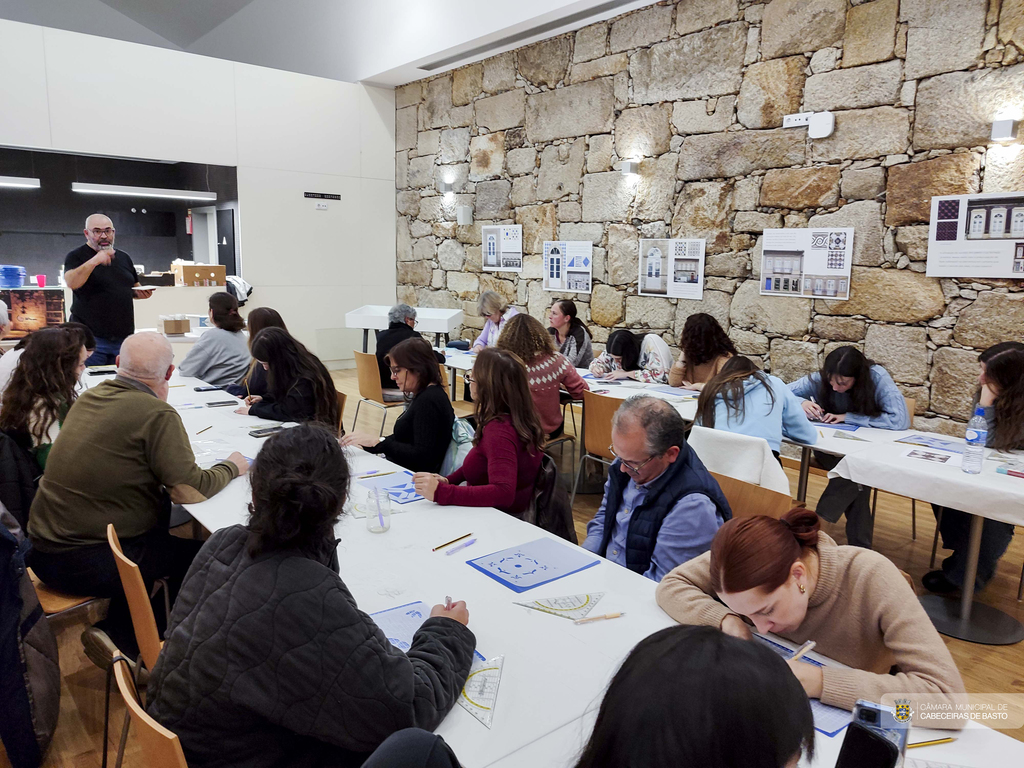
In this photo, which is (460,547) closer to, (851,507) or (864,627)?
(864,627)

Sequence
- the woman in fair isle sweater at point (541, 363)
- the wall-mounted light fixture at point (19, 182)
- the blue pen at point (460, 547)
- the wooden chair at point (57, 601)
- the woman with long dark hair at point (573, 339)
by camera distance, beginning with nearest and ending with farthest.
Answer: the blue pen at point (460, 547) → the wooden chair at point (57, 601) → the woman in fair isle sweater at point (541, 363) → the woman with long dark hair at point (573, 339) → the wall-mounted light fixture at point (19, 182)

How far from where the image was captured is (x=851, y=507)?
3430mm

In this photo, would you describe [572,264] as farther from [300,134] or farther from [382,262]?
[300,134]

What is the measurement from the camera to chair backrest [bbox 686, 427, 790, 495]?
2783 millimetres

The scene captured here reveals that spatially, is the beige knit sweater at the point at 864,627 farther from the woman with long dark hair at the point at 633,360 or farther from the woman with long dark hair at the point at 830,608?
the woman with long dark hair at the point at 633,360

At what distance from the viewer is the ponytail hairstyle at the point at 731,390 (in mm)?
3363

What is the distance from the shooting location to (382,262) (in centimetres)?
995

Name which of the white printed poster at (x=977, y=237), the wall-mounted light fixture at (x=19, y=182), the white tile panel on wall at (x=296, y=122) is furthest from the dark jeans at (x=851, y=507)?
the wall-mounted light fixture at (x=19, y=182)

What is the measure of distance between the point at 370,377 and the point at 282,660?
169 inches

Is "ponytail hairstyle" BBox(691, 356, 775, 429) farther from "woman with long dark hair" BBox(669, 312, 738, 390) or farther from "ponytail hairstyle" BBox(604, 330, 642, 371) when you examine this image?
"ponytail hairstyle" BBox(604, 330, 642, 371)

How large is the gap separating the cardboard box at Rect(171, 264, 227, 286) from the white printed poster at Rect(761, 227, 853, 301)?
612 cm

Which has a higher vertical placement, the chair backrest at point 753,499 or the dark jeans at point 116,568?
the chair backrest at point 753,499

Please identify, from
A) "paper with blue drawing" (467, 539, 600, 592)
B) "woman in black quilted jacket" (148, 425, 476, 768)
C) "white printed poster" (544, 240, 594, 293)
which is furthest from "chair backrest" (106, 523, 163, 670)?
"white printed poster" (544, 240, 594, 293)

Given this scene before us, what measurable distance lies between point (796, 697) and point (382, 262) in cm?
972
